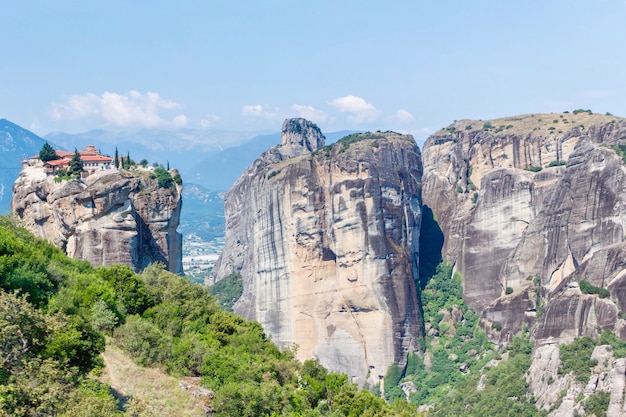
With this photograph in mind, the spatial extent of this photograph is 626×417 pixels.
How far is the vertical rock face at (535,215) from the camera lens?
73.1 m

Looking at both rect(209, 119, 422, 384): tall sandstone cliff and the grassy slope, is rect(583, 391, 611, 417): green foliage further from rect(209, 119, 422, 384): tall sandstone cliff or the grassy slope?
the grassy slope

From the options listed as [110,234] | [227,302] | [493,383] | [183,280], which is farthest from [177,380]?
[227,302]

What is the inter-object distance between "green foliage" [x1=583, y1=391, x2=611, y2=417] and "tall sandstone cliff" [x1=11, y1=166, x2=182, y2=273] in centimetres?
2757

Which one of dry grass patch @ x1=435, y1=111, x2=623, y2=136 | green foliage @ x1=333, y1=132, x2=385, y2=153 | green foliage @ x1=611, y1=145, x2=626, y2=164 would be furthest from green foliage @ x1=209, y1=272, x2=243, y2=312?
green foliage @ x1=611, y1=145, x2=626, y2=164

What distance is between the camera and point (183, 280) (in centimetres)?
4244

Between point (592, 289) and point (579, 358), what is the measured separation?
9.48m

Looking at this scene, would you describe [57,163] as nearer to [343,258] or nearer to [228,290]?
[343,258]

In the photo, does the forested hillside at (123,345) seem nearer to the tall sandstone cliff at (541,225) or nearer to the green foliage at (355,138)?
the tall sandstone cliff at (541,225)

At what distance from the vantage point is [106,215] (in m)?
53.7

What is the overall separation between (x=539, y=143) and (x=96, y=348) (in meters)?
77.1

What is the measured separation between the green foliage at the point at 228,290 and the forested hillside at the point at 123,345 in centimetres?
7583

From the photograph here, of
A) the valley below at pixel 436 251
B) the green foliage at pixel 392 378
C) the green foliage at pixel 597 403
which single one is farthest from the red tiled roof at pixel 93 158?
the green foliage at pixel 392 378

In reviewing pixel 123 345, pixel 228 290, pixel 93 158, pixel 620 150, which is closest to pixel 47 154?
pixel 93 158

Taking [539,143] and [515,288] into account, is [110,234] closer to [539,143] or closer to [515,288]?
[515,288]
